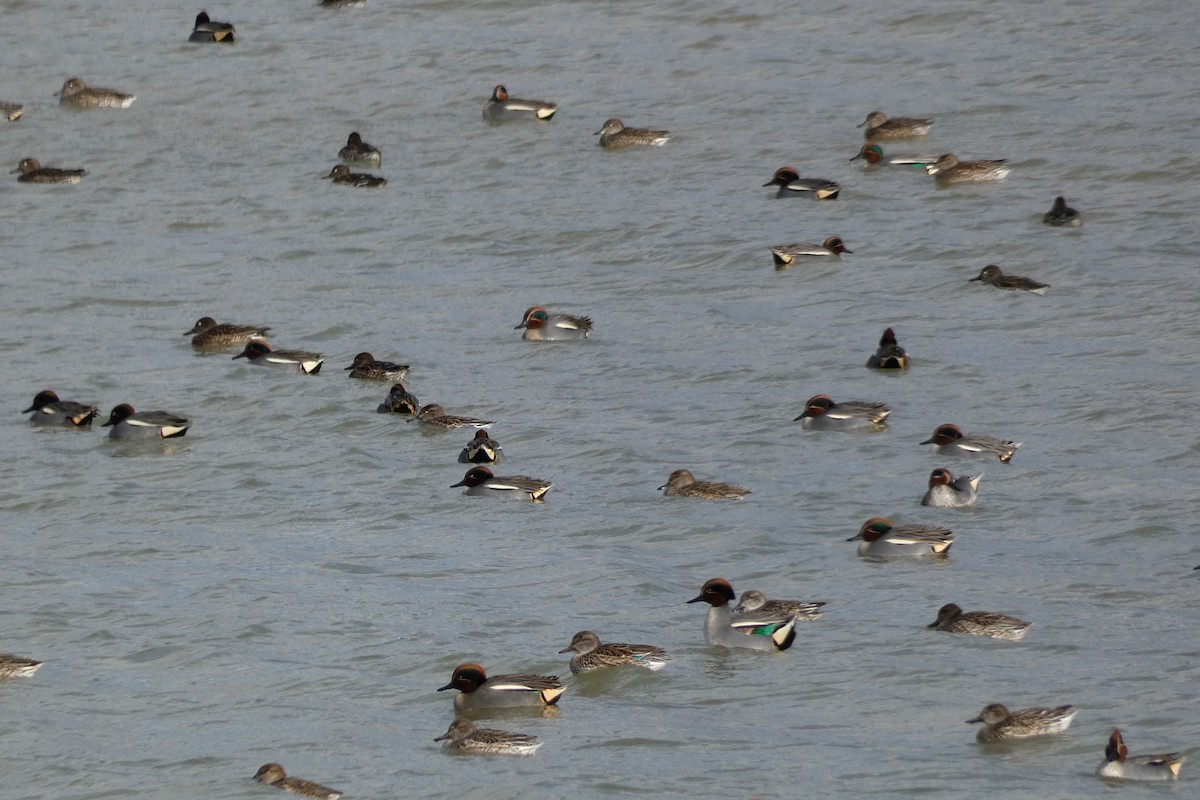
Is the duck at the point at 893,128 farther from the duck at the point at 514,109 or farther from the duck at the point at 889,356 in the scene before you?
the duck at the point at 889,356

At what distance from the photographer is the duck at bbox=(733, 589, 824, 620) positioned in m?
14.3

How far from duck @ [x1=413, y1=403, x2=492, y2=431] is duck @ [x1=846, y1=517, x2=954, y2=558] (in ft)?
17.0

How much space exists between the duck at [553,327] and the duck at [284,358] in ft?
7.12

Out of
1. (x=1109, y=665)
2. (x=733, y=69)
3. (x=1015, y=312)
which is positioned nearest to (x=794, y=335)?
(x=1015, y=312)

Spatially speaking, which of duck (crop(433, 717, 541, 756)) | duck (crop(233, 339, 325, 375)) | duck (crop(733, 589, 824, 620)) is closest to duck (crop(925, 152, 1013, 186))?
duck (crop(233, 339, 325, 375))

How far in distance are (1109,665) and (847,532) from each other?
3477mm

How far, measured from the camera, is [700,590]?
51.1ft

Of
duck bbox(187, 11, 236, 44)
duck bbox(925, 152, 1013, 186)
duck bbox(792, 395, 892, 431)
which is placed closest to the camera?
duck bbox(792, 395, 892, 431)

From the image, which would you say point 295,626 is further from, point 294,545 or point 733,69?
point 733,69

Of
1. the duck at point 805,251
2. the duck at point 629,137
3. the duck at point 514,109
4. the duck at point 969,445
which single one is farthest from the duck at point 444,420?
the duck at point 514,109

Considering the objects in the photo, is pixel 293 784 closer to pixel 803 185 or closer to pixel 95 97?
pixel 803 185

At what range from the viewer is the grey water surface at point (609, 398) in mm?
13242

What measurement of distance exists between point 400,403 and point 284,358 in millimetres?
2319

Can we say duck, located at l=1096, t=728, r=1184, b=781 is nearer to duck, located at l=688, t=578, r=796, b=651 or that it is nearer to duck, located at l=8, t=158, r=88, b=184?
duck, located at l=688, t=578, r=796, b=651
